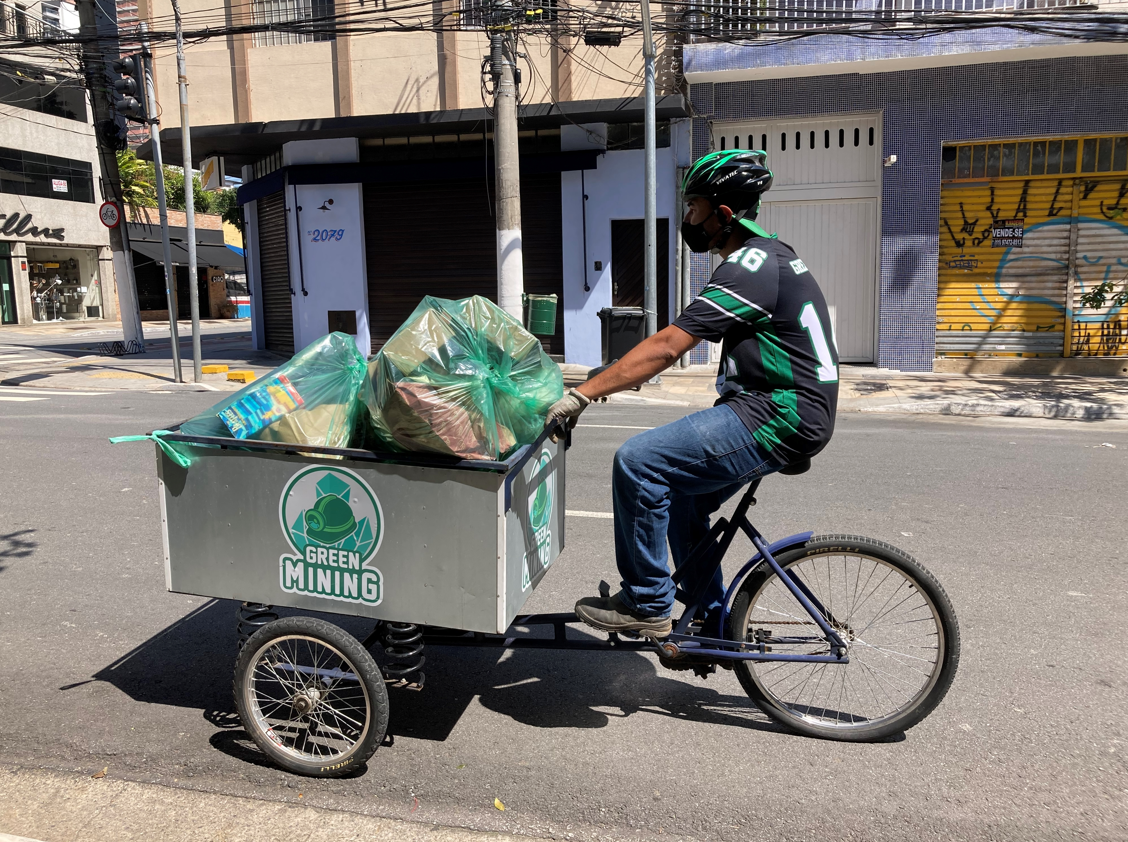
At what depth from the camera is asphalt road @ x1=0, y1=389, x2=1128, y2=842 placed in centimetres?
279

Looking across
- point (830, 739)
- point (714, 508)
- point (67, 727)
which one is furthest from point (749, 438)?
point (67, 727)

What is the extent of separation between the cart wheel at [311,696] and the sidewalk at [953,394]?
9.42m

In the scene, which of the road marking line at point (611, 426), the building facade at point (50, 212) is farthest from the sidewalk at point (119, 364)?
the building facade at point (50, 212)

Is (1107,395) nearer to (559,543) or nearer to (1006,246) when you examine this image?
(1006,246)

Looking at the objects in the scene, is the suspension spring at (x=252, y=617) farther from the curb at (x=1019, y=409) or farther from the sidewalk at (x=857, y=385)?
the curb at (x=1019, y=409)

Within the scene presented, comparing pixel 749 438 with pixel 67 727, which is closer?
pixel 749 438

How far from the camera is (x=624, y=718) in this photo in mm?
3393

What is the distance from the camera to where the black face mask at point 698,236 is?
10.4ft

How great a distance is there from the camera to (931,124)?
14.4 m

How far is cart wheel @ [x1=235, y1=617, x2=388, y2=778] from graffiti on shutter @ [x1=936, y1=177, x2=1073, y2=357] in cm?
1406

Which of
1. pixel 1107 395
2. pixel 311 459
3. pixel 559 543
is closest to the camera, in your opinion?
pixel 311 459

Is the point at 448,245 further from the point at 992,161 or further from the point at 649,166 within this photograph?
the point at 992,161

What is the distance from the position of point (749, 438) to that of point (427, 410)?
1.08 meters

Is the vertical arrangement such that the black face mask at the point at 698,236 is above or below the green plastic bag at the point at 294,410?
above
